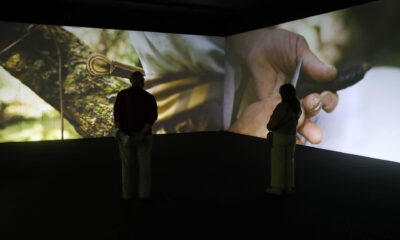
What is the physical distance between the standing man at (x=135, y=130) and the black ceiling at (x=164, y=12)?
552 cm

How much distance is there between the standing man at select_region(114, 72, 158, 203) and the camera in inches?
139

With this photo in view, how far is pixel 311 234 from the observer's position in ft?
9.55

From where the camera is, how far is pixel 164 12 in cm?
950

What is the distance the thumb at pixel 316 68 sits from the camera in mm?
7574

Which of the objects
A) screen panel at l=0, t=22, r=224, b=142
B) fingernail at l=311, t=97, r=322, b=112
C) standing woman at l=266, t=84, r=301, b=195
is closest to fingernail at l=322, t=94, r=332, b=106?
fingernail at l=311, t=97, r=322, b=112

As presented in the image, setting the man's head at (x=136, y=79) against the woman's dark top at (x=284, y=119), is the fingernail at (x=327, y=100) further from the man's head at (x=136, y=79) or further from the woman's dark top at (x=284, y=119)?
the man's head at (x=136, y=79)

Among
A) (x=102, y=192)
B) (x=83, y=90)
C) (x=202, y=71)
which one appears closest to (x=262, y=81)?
(x=202, y=71)

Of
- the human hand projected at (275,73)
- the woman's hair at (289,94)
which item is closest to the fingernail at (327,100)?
the human hand projected at (275,73)

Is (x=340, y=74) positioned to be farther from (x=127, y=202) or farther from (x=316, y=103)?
(x=127, y=202)

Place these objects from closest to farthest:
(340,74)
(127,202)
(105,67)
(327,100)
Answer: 1. (127,202)
2. (340,74)
3. (327,100)
4. (105,67)

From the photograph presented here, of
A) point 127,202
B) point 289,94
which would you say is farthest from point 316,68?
point 127,202

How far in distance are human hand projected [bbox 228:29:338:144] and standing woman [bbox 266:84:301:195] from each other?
13.5 feet

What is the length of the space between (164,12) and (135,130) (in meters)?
6.85

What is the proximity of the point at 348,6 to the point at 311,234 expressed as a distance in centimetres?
601
